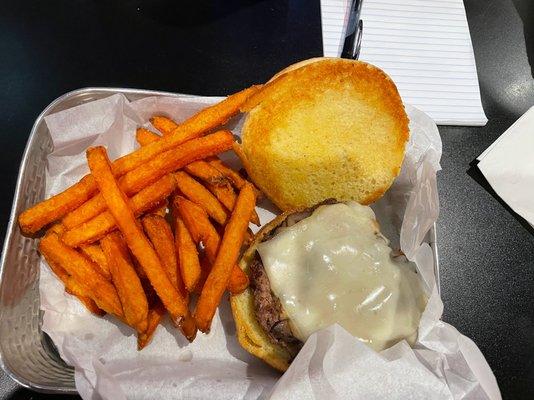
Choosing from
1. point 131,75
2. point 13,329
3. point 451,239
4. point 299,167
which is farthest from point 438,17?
point 13,329

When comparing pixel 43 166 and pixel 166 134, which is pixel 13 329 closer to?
pixel 43 166

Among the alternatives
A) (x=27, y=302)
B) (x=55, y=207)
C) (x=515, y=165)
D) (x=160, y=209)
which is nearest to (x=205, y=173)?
(x=160, y=209)

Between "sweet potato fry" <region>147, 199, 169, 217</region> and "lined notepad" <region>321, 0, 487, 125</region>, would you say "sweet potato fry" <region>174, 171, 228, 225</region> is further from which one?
"lined notepad" <region>321, 0, 487, 125</region>

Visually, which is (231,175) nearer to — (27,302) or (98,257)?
(98,257)

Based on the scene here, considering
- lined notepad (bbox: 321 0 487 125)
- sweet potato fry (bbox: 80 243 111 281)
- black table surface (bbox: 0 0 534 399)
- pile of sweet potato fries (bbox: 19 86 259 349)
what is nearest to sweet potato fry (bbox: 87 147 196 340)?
pile of sweet potato fries (bbox: 19 86 259 349)

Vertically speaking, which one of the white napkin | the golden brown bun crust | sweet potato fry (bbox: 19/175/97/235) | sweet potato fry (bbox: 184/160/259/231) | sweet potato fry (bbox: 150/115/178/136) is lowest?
the white napkin

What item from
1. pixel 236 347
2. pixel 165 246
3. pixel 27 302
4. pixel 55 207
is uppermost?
pixel 55 207
